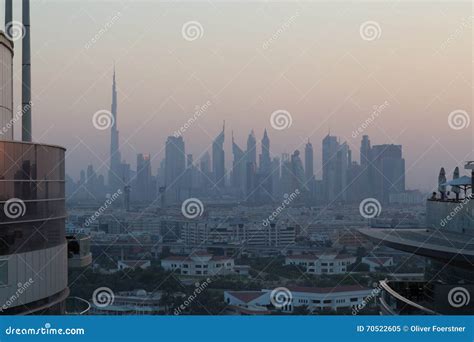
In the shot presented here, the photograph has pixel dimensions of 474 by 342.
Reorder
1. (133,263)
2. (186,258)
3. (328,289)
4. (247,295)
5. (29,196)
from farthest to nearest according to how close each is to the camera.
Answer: (328,289) < (133,263) < (186,258) < (247,295) < (29,196)

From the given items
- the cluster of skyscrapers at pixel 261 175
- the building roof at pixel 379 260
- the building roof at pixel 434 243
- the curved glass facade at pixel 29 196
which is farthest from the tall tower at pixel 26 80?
the building roof at pixel 379 260

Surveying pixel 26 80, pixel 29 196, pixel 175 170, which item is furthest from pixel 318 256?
pixel 29 196

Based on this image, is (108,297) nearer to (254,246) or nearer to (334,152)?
(334,152)

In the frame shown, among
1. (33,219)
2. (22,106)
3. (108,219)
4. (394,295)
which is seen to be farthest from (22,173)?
(108,219)

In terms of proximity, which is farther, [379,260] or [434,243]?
[379,260]

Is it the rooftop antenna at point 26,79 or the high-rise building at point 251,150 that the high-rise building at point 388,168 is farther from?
the rooftop antenna at point 26,79

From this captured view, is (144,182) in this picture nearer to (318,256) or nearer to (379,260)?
(318,256)
